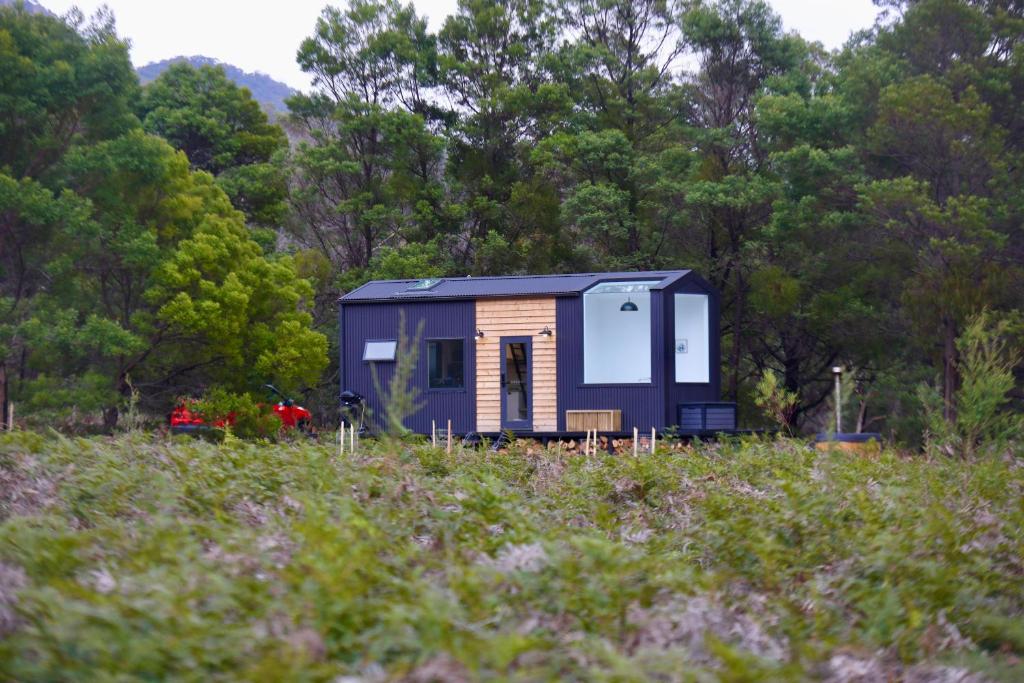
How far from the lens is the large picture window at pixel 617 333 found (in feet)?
61.8

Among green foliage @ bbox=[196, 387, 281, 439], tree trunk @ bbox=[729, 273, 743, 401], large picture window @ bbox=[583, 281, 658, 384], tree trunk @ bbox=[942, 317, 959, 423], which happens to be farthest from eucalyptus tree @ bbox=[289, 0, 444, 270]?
tree trunk @ bbox=[942, 317, 959, 423]

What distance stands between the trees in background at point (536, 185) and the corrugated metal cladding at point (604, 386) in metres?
5.03

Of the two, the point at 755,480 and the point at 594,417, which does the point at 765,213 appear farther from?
the point at 755,480

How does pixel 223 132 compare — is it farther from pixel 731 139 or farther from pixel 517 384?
pixel 517 384

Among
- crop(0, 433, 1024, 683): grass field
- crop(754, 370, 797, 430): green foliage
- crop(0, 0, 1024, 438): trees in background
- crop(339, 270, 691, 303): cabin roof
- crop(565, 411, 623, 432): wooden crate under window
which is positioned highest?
crop(0, 0, 1024, 438): trees in background

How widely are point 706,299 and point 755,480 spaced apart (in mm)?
11079

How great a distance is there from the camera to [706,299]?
19.7m

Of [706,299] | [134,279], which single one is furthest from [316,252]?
[706,299]

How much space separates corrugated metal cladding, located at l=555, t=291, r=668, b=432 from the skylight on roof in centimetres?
226

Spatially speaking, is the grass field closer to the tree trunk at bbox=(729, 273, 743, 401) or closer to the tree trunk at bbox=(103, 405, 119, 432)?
the tree trunk at bbox=(103, 405, 119, 432)

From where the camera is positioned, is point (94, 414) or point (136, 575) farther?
point (94, 414)

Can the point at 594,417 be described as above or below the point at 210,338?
below

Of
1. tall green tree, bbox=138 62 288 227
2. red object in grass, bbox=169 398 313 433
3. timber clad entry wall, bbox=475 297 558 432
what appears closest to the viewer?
timber clad entry wall, bbox=475 297 558 432

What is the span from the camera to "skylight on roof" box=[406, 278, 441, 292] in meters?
19.8
